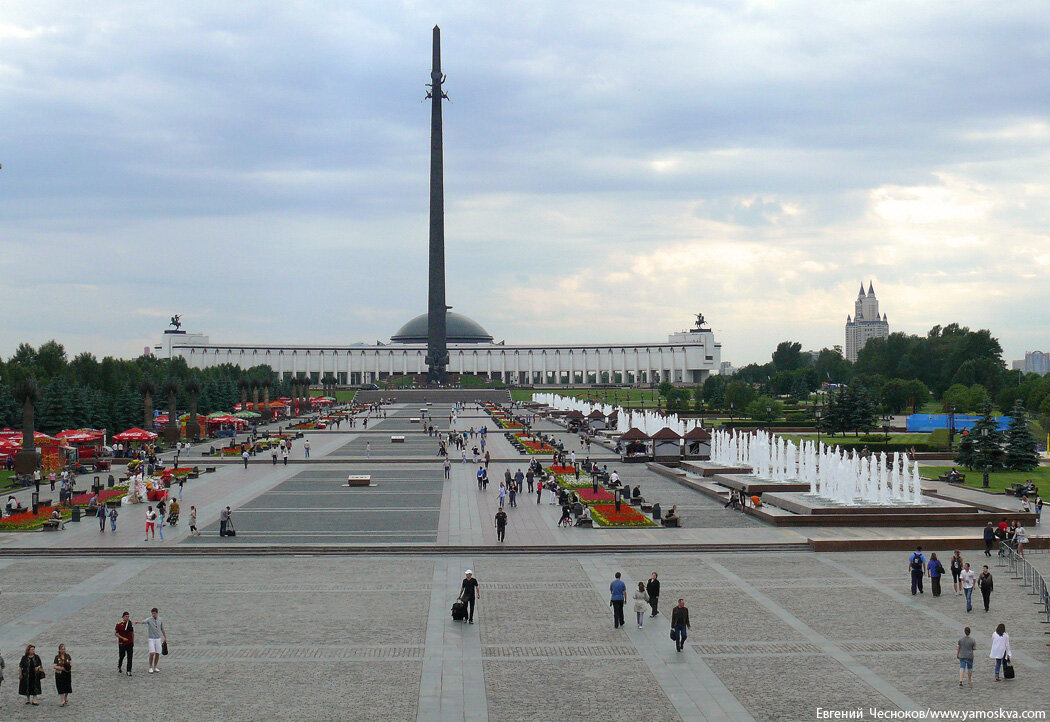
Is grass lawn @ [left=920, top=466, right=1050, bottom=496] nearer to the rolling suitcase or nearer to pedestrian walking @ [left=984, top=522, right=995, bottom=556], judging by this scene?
pedestrian walking @ [left=984, top=522, right=995, bottom=556]

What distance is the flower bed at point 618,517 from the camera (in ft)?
92.8

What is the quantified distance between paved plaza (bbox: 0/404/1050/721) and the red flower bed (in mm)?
2275

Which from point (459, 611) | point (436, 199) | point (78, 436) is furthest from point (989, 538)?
point (436, 199)

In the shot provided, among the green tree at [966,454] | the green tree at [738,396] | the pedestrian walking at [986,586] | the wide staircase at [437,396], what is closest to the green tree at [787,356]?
the wide staircase at [437,396]

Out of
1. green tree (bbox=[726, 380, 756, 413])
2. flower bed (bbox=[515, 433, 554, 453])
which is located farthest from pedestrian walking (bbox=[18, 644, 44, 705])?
green tree (bbox=[726, 380, 756, 413])

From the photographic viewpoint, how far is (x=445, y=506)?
107ft

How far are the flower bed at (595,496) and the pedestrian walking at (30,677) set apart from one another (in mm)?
20080

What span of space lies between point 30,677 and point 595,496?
22452 mm

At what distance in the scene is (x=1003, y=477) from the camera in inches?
1623

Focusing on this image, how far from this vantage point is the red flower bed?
32.6 metres

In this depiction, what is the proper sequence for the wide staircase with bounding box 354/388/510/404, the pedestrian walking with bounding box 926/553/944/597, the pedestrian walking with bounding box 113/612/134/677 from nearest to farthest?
the pedestrian walking with bounding box 113/612/134/677 < the pedestrian walking with bounding box 926/553/944/597 < the wide staircase with bounding box 354/388/510/404

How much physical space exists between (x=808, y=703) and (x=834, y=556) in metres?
11.8

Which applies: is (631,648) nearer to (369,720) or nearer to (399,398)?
(369,720)

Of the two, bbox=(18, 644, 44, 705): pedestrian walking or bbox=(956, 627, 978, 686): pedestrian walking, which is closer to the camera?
bbox=(18, 644, 44, 705): pedestrian walking
